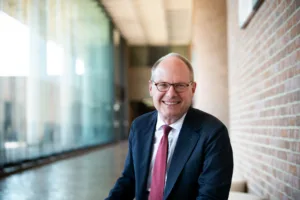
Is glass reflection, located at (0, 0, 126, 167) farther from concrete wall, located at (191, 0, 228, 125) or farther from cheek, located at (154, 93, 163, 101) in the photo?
cheek, located at (154, 93, 163, 101)

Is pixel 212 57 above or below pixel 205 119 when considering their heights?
above

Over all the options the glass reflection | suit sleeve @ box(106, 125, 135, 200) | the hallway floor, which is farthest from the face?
the glass reflection

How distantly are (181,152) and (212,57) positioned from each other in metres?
4.55

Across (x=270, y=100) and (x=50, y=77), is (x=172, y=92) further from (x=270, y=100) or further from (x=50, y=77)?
(x=50, y=77)

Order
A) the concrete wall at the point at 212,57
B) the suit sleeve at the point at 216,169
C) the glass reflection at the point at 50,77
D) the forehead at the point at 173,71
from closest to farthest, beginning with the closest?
the suit sleeve at the point at 216,169 → the forehead at the point at 173,71 → the concrete wall at the point at 212,57 → the glass reflection at the point at 50,77

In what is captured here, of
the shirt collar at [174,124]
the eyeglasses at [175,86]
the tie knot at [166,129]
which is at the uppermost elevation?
the eyeglasses at [175,86]

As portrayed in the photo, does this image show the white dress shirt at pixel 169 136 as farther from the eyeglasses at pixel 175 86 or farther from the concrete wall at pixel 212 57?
the concrete wall at pixel 212 57

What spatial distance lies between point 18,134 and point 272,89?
527cm

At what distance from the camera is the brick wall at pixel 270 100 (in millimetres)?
2004

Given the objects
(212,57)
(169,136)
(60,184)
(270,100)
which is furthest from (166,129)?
(212,57)

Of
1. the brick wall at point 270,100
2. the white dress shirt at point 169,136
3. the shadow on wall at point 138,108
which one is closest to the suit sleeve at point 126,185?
the white dress shirt at point 169,136

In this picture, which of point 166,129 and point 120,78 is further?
point 120,78

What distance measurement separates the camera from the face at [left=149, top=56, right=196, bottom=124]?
5.37 ft

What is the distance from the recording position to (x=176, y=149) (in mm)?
1650
